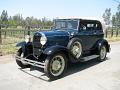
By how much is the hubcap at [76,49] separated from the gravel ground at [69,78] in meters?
0.60

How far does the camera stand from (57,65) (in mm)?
6793

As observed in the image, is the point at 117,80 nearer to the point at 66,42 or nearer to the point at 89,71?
the point at 89,71

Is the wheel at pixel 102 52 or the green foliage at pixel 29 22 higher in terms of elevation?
the green foliage at pixel 29 22

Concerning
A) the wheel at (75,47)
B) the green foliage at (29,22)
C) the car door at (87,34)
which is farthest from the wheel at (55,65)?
the green foliage at (29,22)

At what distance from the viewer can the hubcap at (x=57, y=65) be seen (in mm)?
6682

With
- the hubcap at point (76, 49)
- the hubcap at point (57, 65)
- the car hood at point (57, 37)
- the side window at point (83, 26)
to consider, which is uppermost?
the side window at point (83, 26)

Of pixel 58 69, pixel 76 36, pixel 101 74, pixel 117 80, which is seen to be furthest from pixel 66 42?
pixel 117 80

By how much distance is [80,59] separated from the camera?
801 centimetres

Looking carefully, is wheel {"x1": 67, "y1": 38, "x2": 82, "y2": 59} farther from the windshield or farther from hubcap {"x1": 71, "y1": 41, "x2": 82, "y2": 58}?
the windshield

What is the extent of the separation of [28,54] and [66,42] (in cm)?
147

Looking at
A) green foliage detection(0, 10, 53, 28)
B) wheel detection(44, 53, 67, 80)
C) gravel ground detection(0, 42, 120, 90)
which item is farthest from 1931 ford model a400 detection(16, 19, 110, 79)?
green foliage detection(0, 10, 53, 28)

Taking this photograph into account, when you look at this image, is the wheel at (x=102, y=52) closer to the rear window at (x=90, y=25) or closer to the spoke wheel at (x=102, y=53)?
the spoke wheel at (x=102, y=53)

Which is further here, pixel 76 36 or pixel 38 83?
pixel 76 36

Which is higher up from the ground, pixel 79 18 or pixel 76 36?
pixel 79 18
